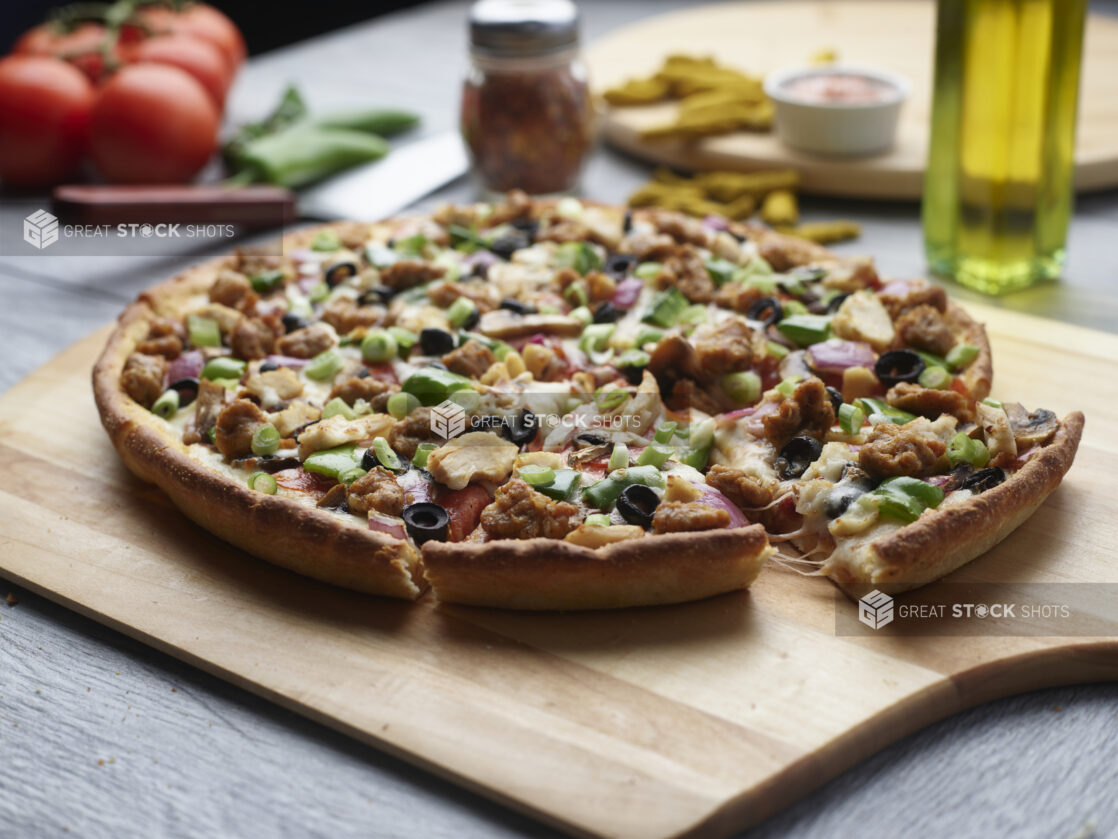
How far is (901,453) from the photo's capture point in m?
3.13

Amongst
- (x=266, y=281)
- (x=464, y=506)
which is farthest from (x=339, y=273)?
(x=464, y=506)

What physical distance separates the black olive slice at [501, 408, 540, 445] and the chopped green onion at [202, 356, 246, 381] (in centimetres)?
95

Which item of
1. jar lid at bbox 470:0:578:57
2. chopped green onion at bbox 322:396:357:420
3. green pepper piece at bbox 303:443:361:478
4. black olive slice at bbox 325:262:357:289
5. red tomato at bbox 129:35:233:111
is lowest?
green pepper piece at bbox 303:443:361:478

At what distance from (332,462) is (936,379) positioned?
1.77 meters

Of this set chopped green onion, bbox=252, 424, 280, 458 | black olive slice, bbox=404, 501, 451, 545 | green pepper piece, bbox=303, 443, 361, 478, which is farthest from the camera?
chopped green onion, bbox=252, 424, 280, 458

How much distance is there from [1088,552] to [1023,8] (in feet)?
6.68

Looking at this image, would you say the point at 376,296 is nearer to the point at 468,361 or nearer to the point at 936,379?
the point at 468,361

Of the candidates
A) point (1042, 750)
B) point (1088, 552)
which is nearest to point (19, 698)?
point (1042, 750)

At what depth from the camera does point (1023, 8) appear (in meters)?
4.12

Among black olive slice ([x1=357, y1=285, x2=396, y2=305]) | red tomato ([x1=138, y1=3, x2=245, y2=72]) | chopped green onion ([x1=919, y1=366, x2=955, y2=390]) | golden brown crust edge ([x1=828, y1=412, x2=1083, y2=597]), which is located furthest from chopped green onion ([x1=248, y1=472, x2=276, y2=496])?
red tomato ([x1=138, y1=3, x2=245, y2=72])

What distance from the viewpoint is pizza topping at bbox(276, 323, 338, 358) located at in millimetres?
3924

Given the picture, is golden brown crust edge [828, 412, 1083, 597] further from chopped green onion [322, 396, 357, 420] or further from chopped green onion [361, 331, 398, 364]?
chopped green onion [361, 331, 398, 364]

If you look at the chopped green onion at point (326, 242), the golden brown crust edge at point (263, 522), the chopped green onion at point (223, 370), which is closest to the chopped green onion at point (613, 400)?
the golden brown crust edge at point (263, 522)

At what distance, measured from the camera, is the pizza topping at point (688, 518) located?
294 centimetres
